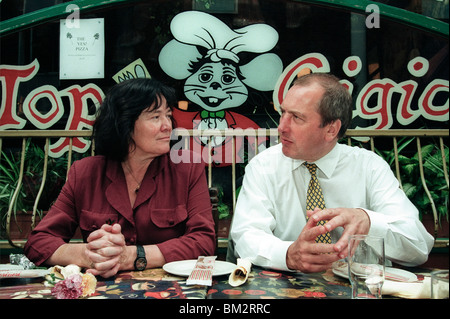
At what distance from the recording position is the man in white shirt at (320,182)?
1.61 meters

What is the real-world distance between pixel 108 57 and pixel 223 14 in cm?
81

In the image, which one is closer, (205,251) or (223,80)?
(205,251)

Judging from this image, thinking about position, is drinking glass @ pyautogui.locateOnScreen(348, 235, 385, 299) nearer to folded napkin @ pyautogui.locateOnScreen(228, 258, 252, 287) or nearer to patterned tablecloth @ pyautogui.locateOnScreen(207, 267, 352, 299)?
patterned tablecloth @ pyautogui.locateOnScreen(207, 267, 352, 299)

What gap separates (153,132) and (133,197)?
324 mm

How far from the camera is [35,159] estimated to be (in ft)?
8.99

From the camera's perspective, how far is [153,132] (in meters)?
1.97

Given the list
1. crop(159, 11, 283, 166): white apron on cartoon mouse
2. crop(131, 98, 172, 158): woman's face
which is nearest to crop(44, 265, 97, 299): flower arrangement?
crop(131, 98, 172, 158): woman's face

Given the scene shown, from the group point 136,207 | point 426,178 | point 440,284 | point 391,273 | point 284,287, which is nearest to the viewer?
point 440,284

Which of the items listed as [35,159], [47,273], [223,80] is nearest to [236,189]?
[223,80]

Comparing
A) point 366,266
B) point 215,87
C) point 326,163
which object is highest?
point 215,87

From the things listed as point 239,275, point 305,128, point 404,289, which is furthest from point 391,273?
point 305,128

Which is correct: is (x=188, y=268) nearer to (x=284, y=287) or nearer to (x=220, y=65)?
(x=284, y=287)
